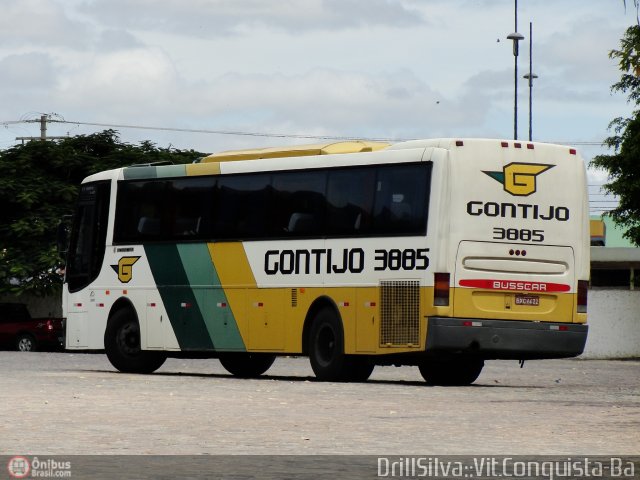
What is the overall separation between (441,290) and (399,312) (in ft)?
2.68

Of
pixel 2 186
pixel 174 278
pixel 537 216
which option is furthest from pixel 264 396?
pixel 2 186

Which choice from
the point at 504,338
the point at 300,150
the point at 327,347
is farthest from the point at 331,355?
the point at 300,150

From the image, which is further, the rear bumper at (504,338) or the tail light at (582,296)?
the tail light at (582,296)

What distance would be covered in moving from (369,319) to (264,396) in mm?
4253

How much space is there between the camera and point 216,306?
83.5 feet

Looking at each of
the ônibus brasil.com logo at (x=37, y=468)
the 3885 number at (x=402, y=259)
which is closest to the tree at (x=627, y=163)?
the 3885 number at (x=402, y=259)

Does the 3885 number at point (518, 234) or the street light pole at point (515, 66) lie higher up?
the street light pole at point (515, 66)

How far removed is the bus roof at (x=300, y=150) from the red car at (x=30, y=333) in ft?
75.0

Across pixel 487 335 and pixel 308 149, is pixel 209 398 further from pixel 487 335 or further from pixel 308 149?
pixel 308 149

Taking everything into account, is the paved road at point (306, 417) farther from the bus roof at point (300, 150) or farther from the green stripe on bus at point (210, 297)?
the bus roof at point (300, 150)

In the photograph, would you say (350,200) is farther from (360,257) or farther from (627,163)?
(627,163)

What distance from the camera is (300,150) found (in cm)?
2466

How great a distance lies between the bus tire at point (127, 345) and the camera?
26.7 meters

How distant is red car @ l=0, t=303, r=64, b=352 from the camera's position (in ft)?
158
